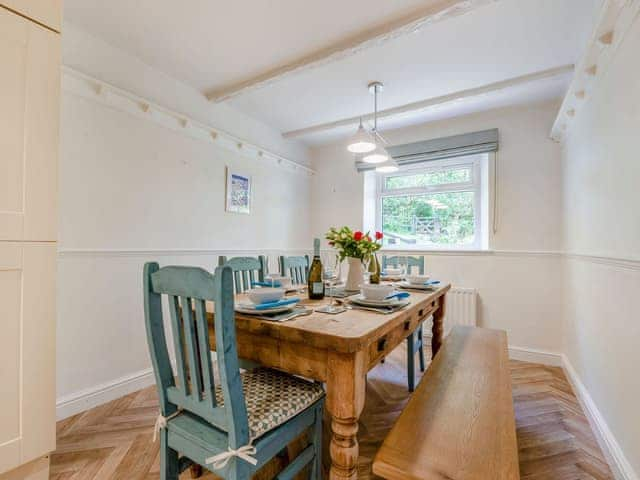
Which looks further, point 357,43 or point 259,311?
point 357,43

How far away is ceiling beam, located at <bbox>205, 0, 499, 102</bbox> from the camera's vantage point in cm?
170

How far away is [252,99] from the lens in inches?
115

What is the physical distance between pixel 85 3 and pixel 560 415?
379 cm

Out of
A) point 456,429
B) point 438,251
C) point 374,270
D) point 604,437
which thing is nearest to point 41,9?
point 374,270

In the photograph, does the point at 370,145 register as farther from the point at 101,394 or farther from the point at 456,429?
the point at 101,394

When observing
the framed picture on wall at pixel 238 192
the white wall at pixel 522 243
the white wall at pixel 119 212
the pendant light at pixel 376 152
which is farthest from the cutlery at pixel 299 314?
the white wall at pixel 522 243

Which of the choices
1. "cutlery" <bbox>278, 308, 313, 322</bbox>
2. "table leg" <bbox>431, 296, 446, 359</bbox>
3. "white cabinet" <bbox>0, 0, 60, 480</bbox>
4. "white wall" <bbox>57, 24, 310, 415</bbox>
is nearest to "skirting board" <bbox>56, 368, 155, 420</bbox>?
"white wall" <bbox>57, 24, 310, 415</bbox>

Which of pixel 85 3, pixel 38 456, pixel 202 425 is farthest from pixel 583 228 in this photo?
pixel 85 3

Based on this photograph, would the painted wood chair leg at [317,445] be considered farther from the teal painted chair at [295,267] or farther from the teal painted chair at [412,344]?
the teal painted chair at [295,267]

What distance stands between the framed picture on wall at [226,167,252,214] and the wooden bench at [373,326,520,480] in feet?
7.38

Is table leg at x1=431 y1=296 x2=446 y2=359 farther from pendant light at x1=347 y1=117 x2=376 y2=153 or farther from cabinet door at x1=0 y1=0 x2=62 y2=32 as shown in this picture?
cabinet door at x1=0 y1=0 x2=62 y2=32

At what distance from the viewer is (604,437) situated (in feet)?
5.33

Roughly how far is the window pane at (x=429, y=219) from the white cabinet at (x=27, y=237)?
3.33 meters

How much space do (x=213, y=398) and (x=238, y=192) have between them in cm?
238
